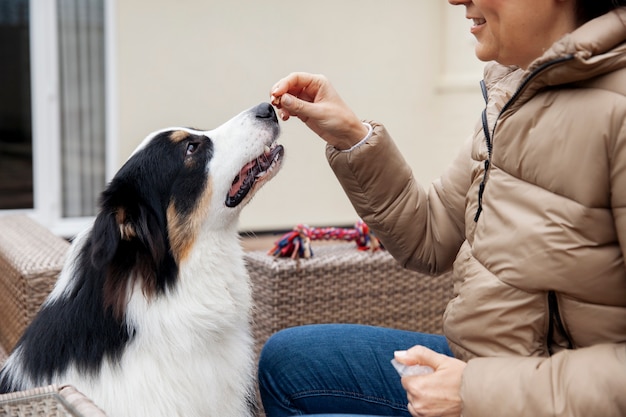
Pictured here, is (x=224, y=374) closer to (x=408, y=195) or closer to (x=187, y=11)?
(x=408, y=195)

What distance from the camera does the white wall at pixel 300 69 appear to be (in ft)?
17.1

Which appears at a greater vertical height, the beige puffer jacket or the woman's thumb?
the beige puffer jacket

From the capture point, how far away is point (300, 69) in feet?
18.6

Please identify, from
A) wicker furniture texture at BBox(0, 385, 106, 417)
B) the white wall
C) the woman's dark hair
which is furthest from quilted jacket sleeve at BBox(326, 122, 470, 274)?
the white wall

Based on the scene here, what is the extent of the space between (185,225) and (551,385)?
1084 millimetres

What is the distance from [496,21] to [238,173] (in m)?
0.86

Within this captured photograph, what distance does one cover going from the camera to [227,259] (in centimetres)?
212

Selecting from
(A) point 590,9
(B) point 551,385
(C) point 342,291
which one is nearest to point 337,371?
(B) point 551,385

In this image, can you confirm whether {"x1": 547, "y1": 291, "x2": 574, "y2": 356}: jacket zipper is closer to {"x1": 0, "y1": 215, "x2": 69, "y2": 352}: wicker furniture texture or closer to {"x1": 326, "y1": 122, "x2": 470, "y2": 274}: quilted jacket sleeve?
{"x1": 326, "y1": 122, "x2": 470, "y2": 274}: quilted jacket sleeve

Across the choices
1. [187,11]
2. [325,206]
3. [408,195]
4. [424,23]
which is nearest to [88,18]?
[187,11]

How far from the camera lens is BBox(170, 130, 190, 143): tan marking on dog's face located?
7.08 feet

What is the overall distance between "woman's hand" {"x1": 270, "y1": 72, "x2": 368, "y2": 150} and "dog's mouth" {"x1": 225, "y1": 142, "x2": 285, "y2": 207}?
167 millimetres

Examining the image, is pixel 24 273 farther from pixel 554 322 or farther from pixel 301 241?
pixel 554 322

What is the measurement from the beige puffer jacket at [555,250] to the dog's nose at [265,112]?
796mm
